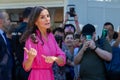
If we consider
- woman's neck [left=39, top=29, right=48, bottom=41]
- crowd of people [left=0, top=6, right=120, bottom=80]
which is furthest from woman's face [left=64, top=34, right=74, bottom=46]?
woman's neck [left=39, top=29, right=48, bottom=41]

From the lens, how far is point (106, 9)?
8164mm

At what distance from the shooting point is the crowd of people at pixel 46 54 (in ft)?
10.9

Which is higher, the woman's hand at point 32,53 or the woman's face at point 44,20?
the woman's face at point 44,20

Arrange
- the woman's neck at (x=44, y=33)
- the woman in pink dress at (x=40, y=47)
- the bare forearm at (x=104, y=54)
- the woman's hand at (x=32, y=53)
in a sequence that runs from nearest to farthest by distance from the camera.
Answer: the woman's hand at (x=32, y=53) → the woman in pink dress at (x=40, y=47) → the woman's neck at (x=44, y=33) → the bare forearm at (x=104, y=54)

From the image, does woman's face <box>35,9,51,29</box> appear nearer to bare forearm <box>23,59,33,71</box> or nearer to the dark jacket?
bare forearm <box>23,59,33,71</box>

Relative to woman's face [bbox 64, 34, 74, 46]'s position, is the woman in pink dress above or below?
above

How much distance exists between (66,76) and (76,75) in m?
0.18

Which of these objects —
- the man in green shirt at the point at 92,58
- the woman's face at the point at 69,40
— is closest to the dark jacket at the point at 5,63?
the man in green shirt at the point at 92,58

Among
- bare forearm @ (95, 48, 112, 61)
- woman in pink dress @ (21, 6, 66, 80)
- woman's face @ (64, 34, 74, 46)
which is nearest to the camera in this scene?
woman in pink dress @ (21, 6, 66, 80)

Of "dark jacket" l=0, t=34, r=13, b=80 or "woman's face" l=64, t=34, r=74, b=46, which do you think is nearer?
"dark jacket" l=0, t=34, r=13, b=80

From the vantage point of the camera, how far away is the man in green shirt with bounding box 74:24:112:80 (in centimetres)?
437

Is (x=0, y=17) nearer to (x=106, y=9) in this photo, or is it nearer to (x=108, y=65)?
(x=108, y=65)

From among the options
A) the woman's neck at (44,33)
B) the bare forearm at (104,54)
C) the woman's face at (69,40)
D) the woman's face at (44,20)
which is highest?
the woman's face at (44,20)

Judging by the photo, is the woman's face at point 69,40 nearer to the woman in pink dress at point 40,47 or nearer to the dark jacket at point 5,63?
the dark jacket at point 5,63
